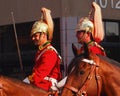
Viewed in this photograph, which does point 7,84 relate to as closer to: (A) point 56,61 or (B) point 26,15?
(A) point 56,61

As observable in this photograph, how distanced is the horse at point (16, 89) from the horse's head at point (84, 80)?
30.0 inches

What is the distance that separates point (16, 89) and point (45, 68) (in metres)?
1.05

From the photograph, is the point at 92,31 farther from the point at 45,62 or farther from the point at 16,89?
the point at 16,89

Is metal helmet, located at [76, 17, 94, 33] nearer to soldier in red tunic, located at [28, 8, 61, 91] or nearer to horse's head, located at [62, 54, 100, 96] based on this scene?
soldier in red tunic, located at [28, 8, 61, 91]

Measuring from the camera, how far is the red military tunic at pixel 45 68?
7102 mm

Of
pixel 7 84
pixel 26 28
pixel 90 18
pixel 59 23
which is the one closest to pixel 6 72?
pixel 26 28

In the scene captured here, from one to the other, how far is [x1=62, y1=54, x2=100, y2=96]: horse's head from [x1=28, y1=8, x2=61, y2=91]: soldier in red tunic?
1498 millimetres

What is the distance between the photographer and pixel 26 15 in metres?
19.6

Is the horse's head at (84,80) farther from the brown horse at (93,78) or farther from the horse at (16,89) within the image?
the horse at (16,89)

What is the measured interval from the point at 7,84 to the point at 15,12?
46.1ft

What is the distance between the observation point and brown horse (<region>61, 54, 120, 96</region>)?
549 cm

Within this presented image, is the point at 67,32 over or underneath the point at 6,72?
over

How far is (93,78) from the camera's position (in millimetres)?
5496

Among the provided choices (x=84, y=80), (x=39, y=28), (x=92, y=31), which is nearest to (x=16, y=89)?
(x=84, y=80)
